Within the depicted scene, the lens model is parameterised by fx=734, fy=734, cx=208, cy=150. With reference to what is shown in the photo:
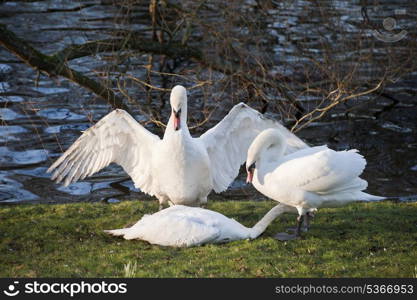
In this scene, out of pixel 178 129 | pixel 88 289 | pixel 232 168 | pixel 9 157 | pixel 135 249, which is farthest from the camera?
pixel 9 157

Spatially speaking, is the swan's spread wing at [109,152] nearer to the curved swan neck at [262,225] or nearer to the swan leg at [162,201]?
→ the swan leg at [162,201]

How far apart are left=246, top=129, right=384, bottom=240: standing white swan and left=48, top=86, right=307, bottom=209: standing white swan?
959 mm

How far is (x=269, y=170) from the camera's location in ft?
29.6

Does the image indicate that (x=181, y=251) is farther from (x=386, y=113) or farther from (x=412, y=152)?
(x=386, y=113)

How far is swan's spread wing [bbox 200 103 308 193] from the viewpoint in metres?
10.3

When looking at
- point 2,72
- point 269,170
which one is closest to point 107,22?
point 2,72

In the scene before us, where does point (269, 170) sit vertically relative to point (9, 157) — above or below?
above

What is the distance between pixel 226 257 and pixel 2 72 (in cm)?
1402

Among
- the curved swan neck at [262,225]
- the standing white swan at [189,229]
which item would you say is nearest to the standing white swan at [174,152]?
the standing white swan at [189,229]

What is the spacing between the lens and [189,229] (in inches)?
342

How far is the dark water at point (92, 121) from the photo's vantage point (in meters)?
15.3

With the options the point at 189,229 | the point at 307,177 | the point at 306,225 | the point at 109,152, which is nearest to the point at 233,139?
the point at 109,152

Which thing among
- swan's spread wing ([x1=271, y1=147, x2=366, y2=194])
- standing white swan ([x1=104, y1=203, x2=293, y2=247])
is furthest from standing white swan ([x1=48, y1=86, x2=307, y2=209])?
swan's spread wing ([x1=271, y1=147, x2=366, y2=194])

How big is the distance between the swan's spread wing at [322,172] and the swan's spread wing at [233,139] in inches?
56.6
